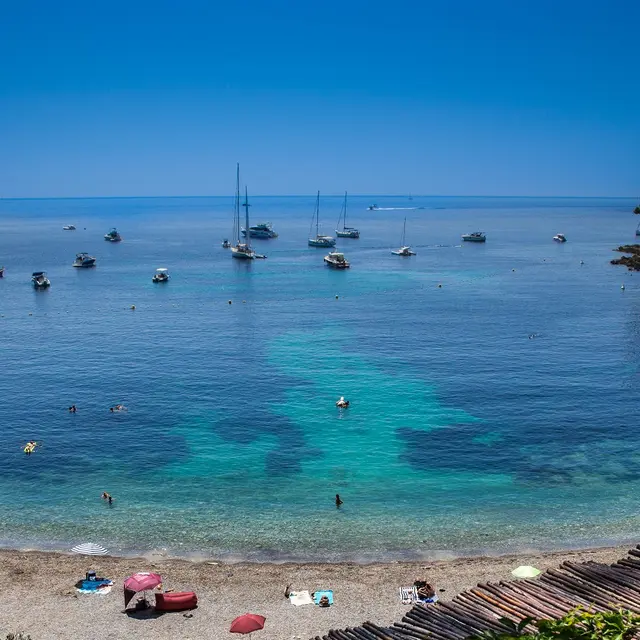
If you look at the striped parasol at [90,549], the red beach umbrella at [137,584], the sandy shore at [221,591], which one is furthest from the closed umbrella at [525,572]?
the striped parasol at [90,549]

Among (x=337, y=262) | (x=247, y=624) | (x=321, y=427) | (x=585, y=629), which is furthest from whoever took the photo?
(x=337, y=262)

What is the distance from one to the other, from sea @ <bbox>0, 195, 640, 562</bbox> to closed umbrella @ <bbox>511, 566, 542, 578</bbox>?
4837 mm

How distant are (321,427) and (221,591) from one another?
968 inches

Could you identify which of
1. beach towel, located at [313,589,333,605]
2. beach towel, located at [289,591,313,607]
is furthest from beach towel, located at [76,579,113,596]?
beach towel, located at [313,589,333,605]

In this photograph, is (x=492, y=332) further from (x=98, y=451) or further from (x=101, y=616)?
(x=101, y=616)

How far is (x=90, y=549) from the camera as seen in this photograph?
42.2m

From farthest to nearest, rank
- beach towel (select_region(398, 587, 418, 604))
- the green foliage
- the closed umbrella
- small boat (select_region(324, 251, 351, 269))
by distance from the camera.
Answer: small boat (select_region(324, 251, 351, 269)) → the closed umbrella → beach towel (select_region(398, 587, 418, 604)) → the green foliage

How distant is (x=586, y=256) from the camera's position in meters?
189

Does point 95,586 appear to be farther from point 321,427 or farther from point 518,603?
point 321,427

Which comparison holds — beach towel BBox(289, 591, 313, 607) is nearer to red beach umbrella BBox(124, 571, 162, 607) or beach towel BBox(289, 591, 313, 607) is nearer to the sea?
the sea

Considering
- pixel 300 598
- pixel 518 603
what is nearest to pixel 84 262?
pixel 300 598

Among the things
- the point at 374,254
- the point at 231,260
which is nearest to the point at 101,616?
the point at 231,260

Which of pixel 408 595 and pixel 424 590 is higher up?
pixel 424 590

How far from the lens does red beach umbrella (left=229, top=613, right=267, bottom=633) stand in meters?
33.0
